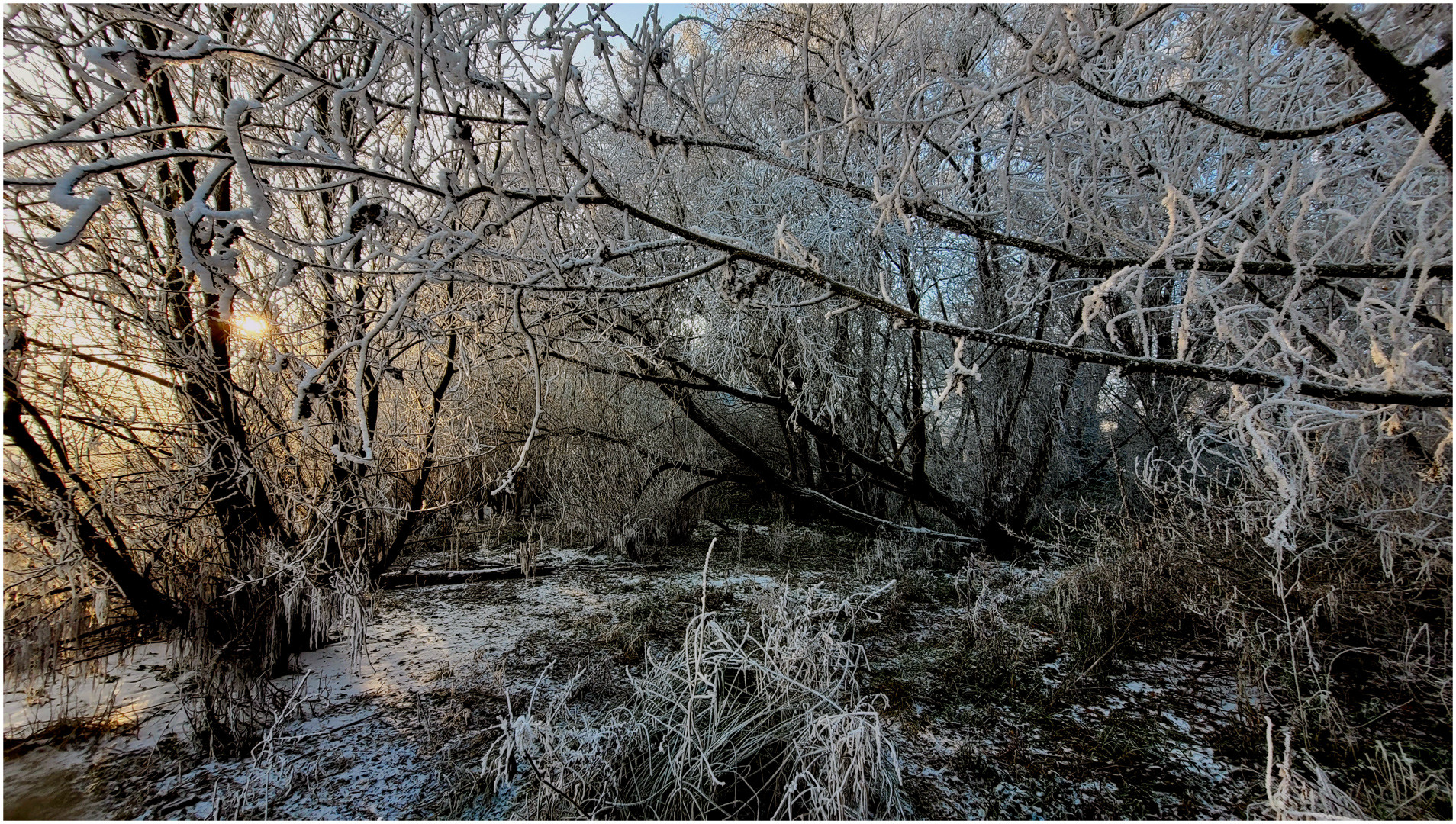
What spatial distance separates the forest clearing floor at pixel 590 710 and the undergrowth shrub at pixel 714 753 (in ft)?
0.53

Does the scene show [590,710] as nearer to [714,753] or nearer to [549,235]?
[714,753]

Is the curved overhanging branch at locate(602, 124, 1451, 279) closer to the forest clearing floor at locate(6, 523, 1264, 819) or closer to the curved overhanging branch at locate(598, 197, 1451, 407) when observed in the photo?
the curved overhanging branch at locate(598, 197, 1451, 407)

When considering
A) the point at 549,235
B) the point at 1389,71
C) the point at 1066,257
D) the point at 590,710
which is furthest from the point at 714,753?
the point at 1389,71

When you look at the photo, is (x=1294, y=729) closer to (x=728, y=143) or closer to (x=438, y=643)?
(x=728, y=143)

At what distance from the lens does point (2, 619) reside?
2.24 m

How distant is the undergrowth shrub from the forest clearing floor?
163mm

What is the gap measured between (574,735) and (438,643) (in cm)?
162

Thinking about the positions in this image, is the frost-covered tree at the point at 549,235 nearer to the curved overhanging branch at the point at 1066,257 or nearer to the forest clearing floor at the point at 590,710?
the curved overhanging branch at the point at 1066,257

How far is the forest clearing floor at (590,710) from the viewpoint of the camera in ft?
7.06

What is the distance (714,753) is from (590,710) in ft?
A: 2.67

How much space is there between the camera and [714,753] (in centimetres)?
219

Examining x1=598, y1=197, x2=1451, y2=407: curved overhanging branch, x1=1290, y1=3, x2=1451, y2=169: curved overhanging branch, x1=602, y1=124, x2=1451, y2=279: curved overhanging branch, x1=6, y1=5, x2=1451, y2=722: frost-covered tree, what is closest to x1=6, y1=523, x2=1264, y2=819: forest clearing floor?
x1=6, y1=5, x2=1451, y2=722: frost-covered tree

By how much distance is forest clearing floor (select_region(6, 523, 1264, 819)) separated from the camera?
7.06 feet

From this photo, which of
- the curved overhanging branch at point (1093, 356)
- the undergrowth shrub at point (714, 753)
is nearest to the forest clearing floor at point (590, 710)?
the undergrowth shrub at point (714, 753)
